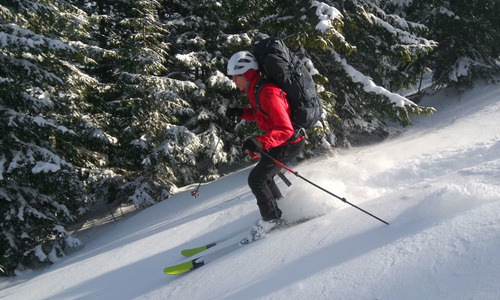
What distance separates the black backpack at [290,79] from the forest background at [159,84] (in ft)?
8.63

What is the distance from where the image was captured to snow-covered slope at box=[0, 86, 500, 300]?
2301mm

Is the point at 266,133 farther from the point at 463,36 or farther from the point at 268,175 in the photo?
the point at 463,36

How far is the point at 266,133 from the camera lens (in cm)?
451

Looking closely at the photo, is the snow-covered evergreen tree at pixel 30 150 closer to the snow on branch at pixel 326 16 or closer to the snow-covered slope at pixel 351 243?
the snow-covered slope at pixel 351 243

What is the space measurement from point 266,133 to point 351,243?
6.48 feet

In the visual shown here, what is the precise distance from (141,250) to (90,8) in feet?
40.4

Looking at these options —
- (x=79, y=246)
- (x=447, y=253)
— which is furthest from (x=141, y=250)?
(x=447, y=253)

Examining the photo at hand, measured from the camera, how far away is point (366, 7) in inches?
389

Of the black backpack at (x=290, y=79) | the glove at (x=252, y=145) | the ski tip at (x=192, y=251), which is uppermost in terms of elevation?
the black backpack at (x=290, y=79)

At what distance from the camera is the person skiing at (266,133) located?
3957 millimetres

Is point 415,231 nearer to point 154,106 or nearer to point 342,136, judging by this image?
point 342,136

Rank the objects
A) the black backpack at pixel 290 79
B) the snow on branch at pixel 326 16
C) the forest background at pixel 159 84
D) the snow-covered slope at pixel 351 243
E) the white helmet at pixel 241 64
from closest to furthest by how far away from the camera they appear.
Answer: the snow-covered slope at pixel 351 243 → the black backpack at pixel 290 79 → the white helmet at pixel 241 64 → the snow on branch at pixel 326 16 → the forest background at pixel 159 84

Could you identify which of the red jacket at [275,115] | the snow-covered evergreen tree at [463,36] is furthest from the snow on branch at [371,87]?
the red jacket at [275,115]

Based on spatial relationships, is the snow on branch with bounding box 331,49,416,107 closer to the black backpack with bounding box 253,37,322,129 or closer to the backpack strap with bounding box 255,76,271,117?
the black backpack with bounding box 253,37,322,129
